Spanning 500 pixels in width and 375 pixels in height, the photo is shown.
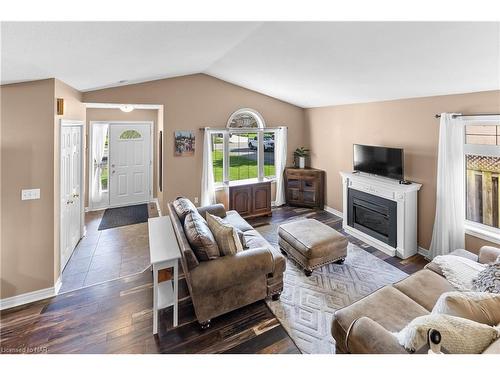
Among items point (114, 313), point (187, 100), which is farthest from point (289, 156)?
point (114, 313)

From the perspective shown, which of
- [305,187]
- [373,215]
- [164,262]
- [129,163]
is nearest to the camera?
[164,262]

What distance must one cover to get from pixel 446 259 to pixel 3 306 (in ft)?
15.0

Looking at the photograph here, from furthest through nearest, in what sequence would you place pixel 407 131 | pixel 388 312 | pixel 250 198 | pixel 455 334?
pixel 250 198, pixel 407 131, pixel 388 312, pixel 455 334

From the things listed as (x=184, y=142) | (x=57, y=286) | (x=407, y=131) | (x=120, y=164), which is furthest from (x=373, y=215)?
(x=120, y=164)

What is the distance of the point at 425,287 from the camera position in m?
2.21

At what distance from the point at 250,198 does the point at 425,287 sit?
3.64m

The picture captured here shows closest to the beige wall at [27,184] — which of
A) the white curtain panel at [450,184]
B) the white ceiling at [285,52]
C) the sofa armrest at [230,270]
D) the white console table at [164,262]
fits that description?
the white ceiling at [285,52]

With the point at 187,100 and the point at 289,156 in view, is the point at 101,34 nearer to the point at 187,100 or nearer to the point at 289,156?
the point at 187,100

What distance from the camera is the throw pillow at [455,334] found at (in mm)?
1249

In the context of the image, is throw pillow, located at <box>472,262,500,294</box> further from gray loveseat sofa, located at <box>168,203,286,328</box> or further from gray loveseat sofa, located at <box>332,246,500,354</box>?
gray loveseat sofa, located at <box>168,203,286,328</box>

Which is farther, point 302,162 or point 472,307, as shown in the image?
point 302,162

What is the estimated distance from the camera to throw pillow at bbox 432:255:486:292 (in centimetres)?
216

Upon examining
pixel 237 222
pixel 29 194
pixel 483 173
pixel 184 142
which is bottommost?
pixel 237 222

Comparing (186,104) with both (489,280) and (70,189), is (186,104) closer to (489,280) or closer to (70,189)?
(70,189)
